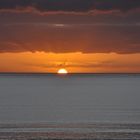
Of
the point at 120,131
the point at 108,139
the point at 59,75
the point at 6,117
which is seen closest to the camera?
the point at 108,139

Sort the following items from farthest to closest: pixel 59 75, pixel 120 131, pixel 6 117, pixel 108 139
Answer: pixel 59 75, pixel 6 117, pixel 120 131, pixel 108 139

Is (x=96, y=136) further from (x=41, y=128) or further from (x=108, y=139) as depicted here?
(x=41, y=128)

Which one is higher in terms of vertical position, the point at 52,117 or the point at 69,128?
the point at 52,117

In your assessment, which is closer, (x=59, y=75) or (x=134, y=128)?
(x=134, y=128)

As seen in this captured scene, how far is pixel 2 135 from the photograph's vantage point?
3375 centimetres

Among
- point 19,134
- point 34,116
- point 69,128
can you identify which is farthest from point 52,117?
point 19,134

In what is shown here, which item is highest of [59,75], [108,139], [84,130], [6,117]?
[59,75]

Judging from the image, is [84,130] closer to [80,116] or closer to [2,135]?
[2,135]

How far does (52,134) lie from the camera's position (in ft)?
112

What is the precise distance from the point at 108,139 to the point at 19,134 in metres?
4.76

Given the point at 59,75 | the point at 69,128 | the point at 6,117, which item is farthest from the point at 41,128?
the point at 59,75

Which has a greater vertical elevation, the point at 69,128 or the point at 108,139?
the point at 69,128

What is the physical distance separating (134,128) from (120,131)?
2.12 meters

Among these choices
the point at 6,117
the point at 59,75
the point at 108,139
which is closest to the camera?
the point at 108,139
